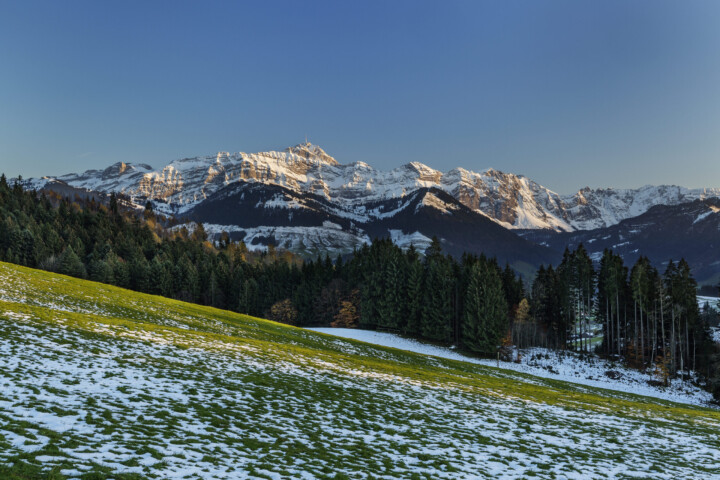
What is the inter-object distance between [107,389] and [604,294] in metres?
97.6

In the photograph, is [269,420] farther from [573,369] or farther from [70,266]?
[70,266]

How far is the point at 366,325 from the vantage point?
3856 inches

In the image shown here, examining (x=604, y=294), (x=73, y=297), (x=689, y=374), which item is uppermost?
(x=604, y=294)

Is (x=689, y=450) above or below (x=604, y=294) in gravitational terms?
below

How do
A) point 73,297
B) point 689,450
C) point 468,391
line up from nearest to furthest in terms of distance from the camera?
1. point 689,450
2. point 468,391
3. point 73,297

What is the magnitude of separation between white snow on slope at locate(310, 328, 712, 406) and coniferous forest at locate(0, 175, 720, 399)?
135 inches

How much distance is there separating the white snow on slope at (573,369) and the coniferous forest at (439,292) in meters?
3.42

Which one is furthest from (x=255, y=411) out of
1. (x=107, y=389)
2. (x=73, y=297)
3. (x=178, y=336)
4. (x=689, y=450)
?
(x=73, y=297)

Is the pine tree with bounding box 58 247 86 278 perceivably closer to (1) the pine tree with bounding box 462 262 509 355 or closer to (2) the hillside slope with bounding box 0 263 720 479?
(2) the hillside slope with bounding box 0 263 720 479

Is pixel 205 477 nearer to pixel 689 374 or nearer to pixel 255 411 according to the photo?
pixel 255 411

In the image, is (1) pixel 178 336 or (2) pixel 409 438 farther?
(1) pixel 178 336

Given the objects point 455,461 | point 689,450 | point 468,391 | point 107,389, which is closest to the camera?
point 455,461

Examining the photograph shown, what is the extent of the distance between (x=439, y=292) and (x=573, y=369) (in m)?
28.5

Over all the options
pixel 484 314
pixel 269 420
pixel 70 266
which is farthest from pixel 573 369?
pixel 70 266
